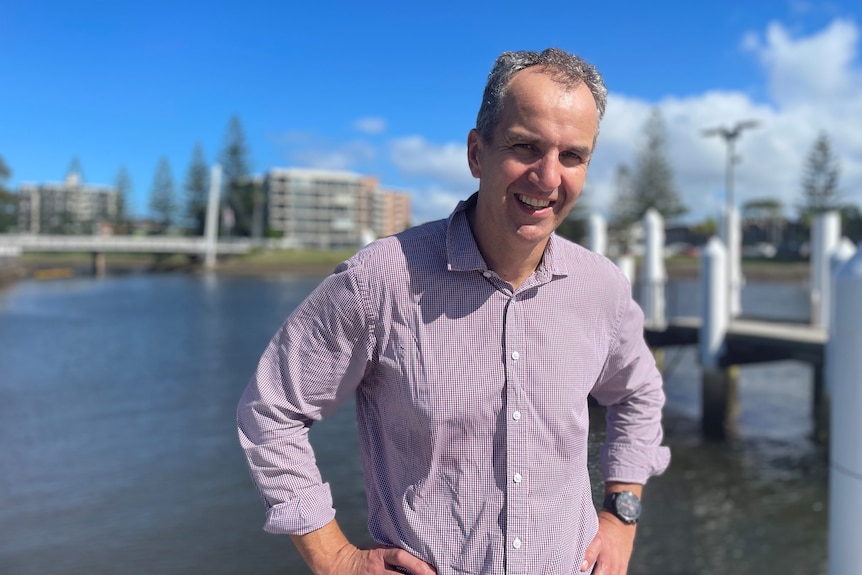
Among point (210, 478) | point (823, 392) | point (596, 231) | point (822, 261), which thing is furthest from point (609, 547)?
point (596, 231)

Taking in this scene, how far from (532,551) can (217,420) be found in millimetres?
13476

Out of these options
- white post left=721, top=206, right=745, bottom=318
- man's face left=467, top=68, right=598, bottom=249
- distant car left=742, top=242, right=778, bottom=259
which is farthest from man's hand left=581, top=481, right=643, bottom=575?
distant car left=742, top=242, right=778, bottom=259

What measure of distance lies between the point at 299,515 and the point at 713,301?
1185 centimetres

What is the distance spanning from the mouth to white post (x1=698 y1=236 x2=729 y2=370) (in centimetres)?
1149

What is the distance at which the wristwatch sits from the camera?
6.15 feet

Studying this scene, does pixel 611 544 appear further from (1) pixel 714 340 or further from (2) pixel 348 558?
(1) pixel 714 340

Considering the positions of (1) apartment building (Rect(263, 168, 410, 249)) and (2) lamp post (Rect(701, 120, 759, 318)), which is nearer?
(2) lamp post (Rect(701, 120, 759, 318))

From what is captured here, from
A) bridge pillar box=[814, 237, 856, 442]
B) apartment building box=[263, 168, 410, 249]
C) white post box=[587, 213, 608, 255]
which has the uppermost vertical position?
apartment building box=[263, 168, 410, 249]

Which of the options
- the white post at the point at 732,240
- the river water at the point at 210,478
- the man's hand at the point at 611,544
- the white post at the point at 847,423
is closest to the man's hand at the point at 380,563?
the man's hand at the point at 611,544

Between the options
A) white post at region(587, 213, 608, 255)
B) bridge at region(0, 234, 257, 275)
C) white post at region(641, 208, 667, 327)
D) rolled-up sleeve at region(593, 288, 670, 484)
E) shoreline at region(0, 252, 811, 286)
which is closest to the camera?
rolled-up sleeve at region(593, 288, 670, 484)

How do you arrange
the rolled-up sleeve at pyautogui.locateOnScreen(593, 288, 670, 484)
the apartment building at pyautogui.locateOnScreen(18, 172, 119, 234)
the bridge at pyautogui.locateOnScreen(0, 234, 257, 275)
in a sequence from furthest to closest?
the apartment building at pyautogui.locateOnScreen(18, 172, 119, 234) → the bridge at pyautogui.locateOnScreen(0, 234, 257, 275) → the rolled-up sleeve at pyautogui.locateOnScreen(593, 288, 670, 484)

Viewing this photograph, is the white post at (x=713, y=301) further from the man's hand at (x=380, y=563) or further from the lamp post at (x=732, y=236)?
the man's hand at (x=380, y=563)

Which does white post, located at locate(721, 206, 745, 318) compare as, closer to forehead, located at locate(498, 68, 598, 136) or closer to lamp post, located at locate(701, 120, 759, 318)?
lamp post, located at locate(701, 120, 759, 318)

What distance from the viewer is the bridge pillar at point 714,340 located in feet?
40.3
